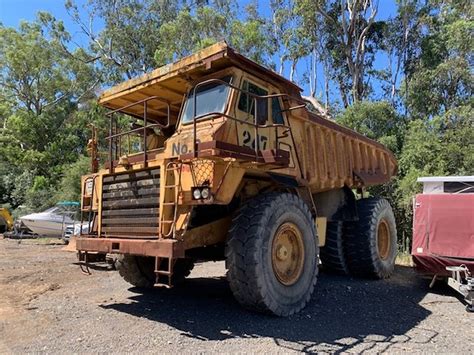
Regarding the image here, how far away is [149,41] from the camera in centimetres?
3216

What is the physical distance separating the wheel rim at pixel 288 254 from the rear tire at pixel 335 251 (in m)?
2.91

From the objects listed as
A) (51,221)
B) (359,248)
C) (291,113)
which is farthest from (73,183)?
(291,113)

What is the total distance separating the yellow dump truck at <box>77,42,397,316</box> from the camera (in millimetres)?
5457

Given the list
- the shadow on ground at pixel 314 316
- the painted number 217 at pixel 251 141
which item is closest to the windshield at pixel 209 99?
the painted number 217 at pixel 251 141

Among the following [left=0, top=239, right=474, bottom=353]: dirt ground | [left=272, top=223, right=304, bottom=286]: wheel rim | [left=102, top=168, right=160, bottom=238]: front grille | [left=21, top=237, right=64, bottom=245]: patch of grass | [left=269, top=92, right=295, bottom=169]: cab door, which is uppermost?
[left=269, top=92, right=295, bottom=169]: cab door

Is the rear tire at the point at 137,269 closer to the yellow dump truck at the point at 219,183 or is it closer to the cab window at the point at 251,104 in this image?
the yellow dump truck at the point at 219,183

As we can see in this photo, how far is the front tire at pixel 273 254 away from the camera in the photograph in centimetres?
547

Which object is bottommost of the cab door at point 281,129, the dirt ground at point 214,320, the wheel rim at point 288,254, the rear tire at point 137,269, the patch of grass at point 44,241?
the dirt ground at point 214,320

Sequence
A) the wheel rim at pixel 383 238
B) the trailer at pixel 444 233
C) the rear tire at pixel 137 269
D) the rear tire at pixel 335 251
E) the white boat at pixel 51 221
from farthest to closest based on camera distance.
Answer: the white boat at pixel 51 221
the wheel rim at pixel 383 238
the rear tire at pixel 335 251
the trailer at pixel 444 233
the rear tire at pixel 137 269

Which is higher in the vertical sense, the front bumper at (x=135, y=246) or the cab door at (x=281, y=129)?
the cab door at (x=281, y=129)

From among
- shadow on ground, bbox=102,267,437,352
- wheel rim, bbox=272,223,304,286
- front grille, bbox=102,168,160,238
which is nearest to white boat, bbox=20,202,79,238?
shadow on ground, bbox=102,267,437,352

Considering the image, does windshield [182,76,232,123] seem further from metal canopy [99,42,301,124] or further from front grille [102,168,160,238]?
front grille [102,168,160,238]

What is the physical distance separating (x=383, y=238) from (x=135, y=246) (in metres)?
6.34

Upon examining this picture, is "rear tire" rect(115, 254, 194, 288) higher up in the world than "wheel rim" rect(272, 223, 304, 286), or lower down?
lower down
